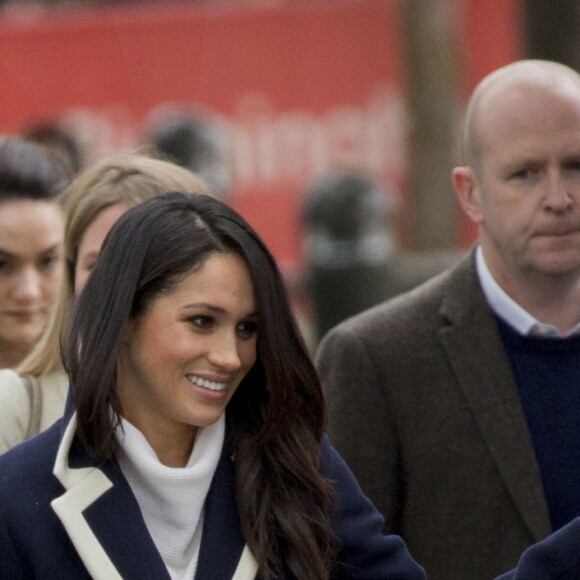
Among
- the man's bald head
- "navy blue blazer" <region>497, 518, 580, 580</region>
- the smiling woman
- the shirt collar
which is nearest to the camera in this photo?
"navy blue blazer" <region>497, 518, 580, 580</region>

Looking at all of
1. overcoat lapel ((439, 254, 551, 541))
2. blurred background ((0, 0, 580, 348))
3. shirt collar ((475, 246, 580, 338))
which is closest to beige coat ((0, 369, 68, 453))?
overcoat lapel ((439, 254, 551, 541))

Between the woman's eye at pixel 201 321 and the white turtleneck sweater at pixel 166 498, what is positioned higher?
the woman's eye at pixel 201 321

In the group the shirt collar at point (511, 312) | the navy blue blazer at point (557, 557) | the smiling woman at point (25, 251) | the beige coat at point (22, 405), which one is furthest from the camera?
A: the smiling woman at point (25, 251)

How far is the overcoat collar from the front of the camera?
12.3 ft

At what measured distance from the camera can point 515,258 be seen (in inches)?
193

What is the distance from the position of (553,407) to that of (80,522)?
5.19 ft

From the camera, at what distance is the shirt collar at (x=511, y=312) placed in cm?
491

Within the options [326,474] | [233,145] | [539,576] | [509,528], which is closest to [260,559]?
[326,474]

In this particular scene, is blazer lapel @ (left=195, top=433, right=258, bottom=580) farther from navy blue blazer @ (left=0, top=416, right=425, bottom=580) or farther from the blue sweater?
the blue sweater

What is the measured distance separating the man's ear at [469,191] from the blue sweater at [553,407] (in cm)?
33

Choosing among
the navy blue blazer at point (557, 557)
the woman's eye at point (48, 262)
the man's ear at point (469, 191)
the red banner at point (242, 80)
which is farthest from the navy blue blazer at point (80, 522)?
the red banner at point (242, 80)

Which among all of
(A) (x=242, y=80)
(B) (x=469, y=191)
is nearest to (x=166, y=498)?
(B) (x=469, y=191)

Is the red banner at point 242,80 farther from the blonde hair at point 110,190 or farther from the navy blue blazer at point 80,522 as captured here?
the navy blue blazer at point 80,522

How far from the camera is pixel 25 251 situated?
219 inches
